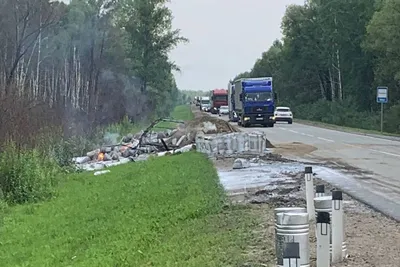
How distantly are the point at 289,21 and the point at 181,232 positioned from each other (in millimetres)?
88865

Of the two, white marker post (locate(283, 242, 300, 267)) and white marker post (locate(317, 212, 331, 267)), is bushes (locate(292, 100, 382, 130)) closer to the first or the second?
white marker post (locate(317, 212, 331, 267))

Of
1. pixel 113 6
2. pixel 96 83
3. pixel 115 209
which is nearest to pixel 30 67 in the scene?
pixel 96 83

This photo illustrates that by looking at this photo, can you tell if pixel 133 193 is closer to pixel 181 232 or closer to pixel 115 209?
pixel 115 209

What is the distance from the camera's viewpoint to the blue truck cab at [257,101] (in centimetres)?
5338

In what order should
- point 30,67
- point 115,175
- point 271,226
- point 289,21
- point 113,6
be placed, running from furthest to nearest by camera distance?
point 289,21
point 113,6
point 30,67
point 115,175
point 271,226

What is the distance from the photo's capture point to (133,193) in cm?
1791

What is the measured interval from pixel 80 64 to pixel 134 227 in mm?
52243

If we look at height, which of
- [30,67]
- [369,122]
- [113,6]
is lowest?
[369,122]

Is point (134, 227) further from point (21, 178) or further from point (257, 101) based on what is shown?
point (257, 101)

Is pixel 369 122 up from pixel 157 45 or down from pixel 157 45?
down

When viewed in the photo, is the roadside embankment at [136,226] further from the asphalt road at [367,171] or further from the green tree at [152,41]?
the green tree at [152,41]

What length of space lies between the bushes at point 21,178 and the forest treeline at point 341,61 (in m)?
41.3

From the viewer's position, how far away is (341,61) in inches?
3243

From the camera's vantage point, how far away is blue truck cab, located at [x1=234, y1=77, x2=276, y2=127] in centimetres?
5338
